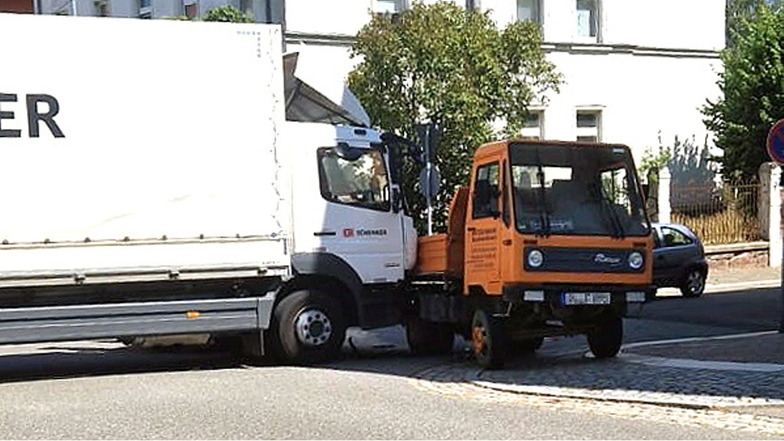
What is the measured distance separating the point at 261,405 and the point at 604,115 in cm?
2487

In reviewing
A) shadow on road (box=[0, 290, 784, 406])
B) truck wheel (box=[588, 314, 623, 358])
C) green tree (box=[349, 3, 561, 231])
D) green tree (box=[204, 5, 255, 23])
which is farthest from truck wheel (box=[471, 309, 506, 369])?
green tree (box=[204, 5, 255, 23])

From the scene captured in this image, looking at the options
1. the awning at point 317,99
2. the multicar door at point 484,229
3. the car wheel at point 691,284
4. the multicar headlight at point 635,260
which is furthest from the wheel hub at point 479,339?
the car wheel at point 691,284

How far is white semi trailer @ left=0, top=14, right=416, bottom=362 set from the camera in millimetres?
12195

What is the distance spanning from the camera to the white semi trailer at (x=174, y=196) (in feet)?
40.0

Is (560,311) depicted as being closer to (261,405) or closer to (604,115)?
(261,405)

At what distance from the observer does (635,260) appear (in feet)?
41.2

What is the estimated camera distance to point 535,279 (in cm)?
1212

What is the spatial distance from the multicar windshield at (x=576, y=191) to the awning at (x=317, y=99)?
10.00 ft

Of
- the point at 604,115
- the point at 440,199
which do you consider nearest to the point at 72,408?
the point at 440,199

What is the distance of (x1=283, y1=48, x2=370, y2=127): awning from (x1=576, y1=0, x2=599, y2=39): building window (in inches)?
776

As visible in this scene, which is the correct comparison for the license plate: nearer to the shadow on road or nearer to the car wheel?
the shadow on road

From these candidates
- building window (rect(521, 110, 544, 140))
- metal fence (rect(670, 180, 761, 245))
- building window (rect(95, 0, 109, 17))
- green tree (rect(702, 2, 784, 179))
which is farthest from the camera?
building window (rect(95, 0, 109, 17))

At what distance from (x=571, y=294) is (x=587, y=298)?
0.19 metres

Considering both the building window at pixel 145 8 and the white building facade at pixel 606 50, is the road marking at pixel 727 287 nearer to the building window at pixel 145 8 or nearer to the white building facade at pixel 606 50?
the white building facade at pixel 606 50
